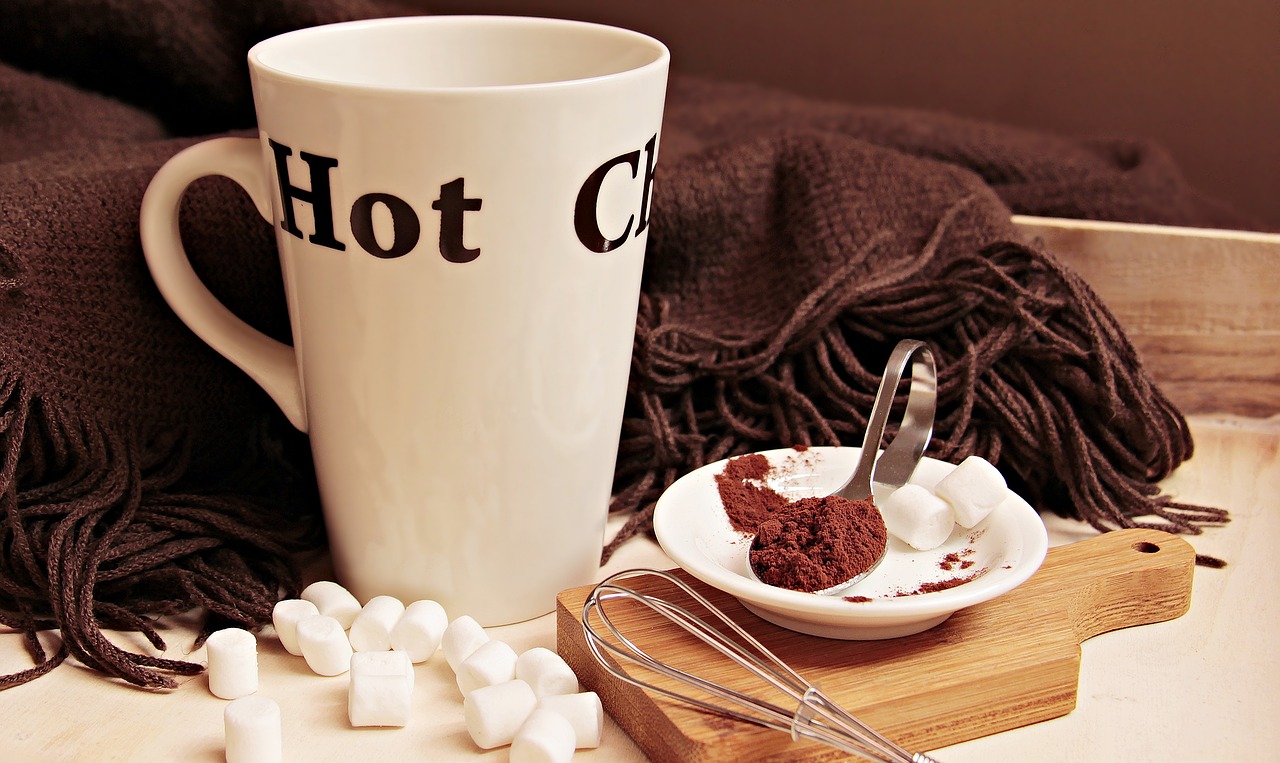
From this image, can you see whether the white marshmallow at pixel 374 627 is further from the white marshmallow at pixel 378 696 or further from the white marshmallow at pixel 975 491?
the white marshmallow at pixel 975 491

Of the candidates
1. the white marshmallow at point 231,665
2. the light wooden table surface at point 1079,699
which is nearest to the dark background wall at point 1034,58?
the light wooden table surface at point 1079,699

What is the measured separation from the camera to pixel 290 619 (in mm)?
494

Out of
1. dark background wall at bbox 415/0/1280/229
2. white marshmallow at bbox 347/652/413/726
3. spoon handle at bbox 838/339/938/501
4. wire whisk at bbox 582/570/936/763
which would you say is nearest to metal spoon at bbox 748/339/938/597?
spoon handle at bbox 838/339/938/501

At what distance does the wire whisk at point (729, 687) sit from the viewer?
411 mm

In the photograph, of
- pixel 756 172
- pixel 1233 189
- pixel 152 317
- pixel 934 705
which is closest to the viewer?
pixel 934 705

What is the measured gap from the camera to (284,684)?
1.58ft

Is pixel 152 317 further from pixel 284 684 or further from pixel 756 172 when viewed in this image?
pixel 756 172

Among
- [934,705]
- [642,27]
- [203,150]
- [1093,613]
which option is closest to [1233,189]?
[642,27]

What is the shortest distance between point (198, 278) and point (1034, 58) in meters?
0.83

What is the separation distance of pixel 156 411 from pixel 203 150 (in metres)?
0.13

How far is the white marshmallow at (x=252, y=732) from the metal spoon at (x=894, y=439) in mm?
263

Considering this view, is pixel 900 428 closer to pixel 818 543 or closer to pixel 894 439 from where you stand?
pixel 894 439

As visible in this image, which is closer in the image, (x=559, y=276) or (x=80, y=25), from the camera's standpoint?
(x=559, y=276)

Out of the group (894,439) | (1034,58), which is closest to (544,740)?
(894,439)
